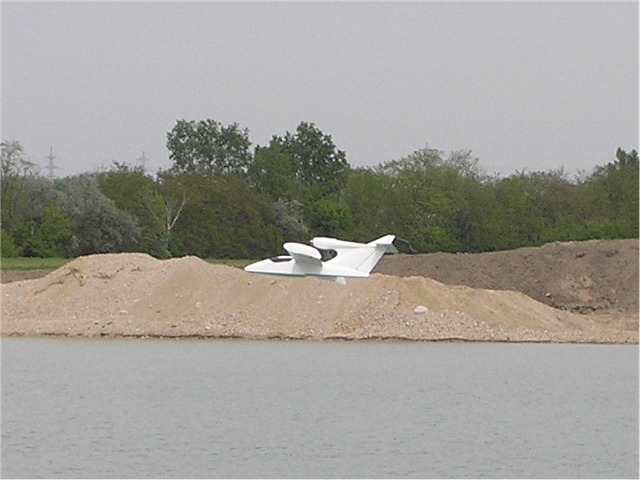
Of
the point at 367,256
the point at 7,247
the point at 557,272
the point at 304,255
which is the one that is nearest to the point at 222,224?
the point at 7,247

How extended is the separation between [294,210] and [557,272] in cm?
2934

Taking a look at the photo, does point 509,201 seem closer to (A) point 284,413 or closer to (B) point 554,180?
(B) point 554,180

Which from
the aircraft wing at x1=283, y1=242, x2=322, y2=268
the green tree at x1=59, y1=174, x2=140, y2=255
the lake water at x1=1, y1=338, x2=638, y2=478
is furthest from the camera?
the green tree at x1=59, y1=174, x2=140, y2=255

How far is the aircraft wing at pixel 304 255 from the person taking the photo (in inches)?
1843

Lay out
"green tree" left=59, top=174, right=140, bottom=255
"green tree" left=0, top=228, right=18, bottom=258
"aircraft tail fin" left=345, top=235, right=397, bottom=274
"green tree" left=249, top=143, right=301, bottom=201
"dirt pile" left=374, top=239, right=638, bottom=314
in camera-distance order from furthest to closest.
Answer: "green tree" left=249, top=143, right=301, bottom=201, "green tree" left=59, top=174, right=140, bottom=255, "green tree" left=0, top=228, right=18, bottom=258, "dirt pile" left=374, top=239, right=638, bottom=314, "aircraft tail fin" left=345, top=235, right=397, bottom=274

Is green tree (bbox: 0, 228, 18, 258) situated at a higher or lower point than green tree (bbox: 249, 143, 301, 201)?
lower

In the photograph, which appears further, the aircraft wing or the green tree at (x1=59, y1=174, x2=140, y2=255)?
the green tree at (x1=59, y1=174, x2=140, y2=255)

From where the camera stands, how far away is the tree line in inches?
2894

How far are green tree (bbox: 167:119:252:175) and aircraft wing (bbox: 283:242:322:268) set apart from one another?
5079cm

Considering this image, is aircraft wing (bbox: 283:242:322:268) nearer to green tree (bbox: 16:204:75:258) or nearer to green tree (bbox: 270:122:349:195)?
green tree (bbox: 16:204:75:258)

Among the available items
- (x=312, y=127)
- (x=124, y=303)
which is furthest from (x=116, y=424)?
(x=312, y=127)

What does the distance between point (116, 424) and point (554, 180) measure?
7286cm

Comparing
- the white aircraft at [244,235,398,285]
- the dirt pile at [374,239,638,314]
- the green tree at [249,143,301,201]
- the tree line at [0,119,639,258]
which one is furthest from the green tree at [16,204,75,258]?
the white aircraft at [244,235,398,285]

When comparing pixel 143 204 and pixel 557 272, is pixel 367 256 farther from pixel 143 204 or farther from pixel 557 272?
pixel 143 204
